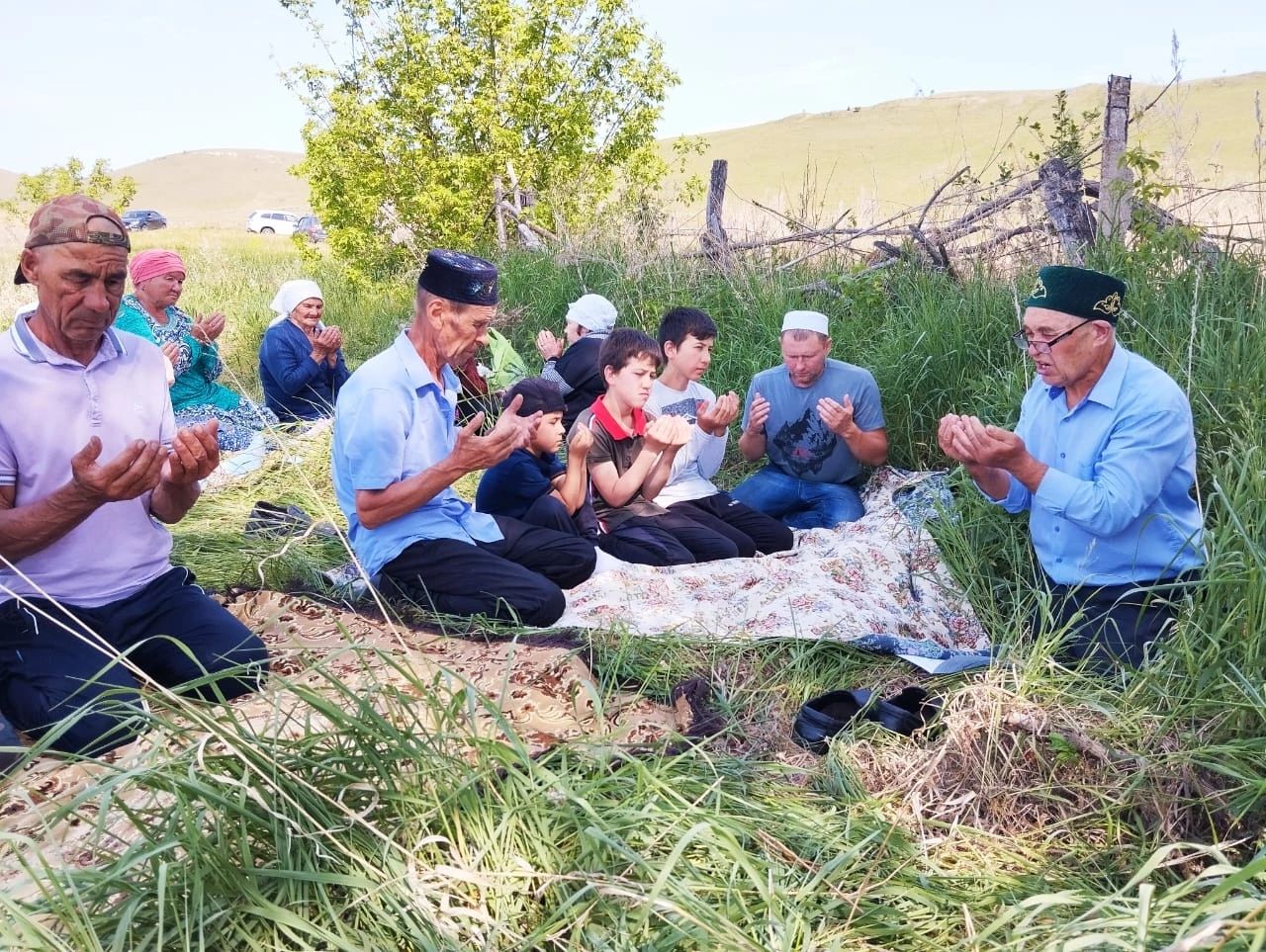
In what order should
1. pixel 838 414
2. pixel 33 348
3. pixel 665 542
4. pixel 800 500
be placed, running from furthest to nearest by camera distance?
1. pixel 800 500
2. pixel 838 414
3. pixel 665 542
4. pixel 33 348

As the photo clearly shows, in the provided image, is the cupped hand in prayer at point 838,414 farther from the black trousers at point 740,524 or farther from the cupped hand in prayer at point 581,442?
the cupped hand in prayer at point 581,442

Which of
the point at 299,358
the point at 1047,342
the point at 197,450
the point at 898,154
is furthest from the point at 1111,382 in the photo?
the point at 898,154

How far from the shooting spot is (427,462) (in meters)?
4.10

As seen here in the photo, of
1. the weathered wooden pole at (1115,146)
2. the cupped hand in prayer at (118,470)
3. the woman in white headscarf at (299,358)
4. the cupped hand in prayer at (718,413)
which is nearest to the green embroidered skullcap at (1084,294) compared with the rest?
the cupped hand in prayer at (718,413)

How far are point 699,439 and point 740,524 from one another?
0.52m

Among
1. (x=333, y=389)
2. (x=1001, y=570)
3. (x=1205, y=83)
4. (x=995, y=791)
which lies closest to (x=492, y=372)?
(x=333, y=389)

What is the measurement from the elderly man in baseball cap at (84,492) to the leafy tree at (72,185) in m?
17.2

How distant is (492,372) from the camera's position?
739 cm

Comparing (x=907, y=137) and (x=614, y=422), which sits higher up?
(x=907, y=137)

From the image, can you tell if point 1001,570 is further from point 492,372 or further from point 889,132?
point 889,132

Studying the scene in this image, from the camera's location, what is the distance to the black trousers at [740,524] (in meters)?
5.26

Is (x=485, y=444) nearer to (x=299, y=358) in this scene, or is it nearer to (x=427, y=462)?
(x=427, y=462)

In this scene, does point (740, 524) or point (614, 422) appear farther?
Answer: point (740, 524)

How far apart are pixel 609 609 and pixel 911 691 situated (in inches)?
58.4
